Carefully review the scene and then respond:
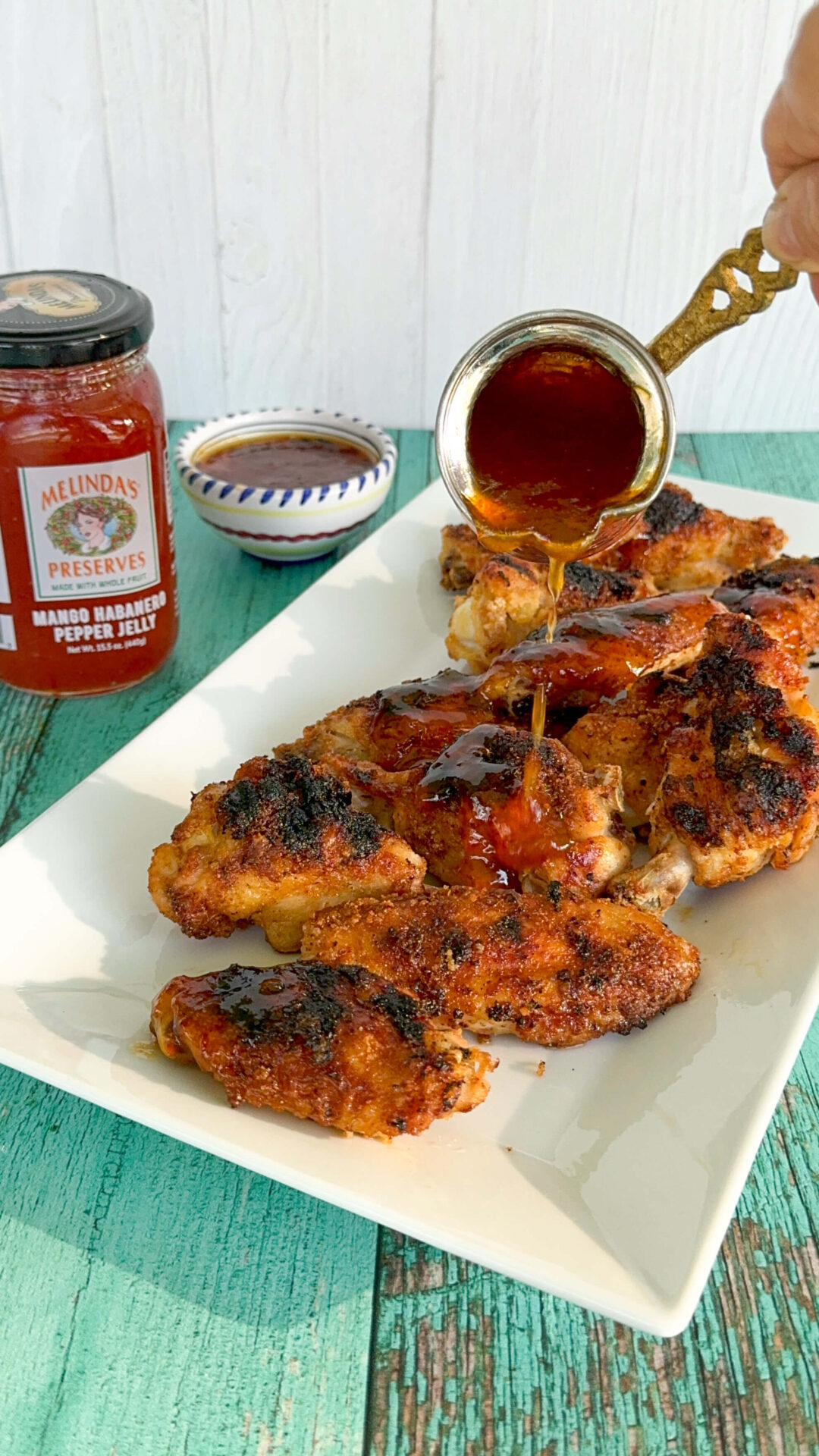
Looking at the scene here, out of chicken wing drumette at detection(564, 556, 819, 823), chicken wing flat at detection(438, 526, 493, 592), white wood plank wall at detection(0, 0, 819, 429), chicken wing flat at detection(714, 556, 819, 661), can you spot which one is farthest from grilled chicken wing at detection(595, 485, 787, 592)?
white wood plank wall at detection(0, 0, 819, 429)

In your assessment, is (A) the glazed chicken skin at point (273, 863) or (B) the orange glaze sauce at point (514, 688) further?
(B) the orange glaze sauce at point (514, 688)

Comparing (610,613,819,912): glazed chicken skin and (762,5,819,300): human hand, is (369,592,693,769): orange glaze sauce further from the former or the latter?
(762,5,819,300): human hand

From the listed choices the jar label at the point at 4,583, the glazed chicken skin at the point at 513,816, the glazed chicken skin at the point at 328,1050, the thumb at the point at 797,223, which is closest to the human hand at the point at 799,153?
the thumb at the point at 797,223

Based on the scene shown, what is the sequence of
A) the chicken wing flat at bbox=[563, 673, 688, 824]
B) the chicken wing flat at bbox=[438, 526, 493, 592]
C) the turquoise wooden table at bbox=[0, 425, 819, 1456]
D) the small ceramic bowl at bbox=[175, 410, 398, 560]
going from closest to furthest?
the turquoise wooden table at bbox=[0, 425, 819, 1456], the chicken wing flat at bbox=[563, 673, 688, 824], the chicken wing flat at bbox=[438, 526, 493, 592], the small ceramic bowl at bbox=[175, 410, 398, 560]

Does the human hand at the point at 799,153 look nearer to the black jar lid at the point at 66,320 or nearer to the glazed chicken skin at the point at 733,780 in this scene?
the glazed chicken skin at the point at 733,780

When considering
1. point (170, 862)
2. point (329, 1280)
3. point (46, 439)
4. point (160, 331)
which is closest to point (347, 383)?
point (160, 331)

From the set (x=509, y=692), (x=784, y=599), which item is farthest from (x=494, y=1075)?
(x=784, y=599)
